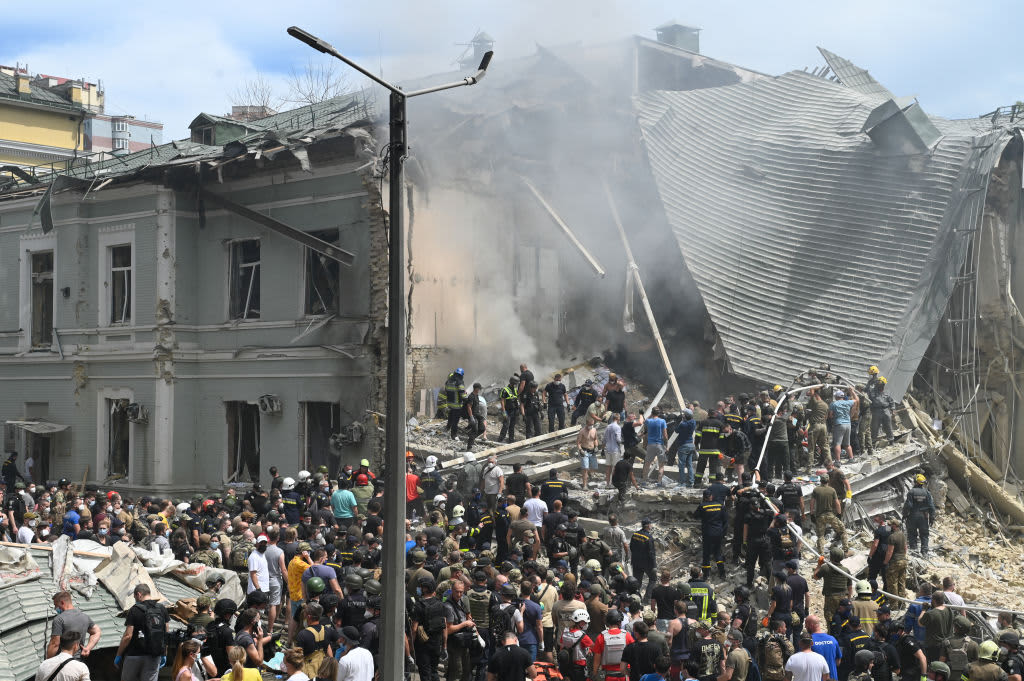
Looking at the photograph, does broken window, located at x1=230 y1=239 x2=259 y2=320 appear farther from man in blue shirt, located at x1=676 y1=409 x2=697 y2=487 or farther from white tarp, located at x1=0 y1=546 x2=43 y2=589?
white tarp, located at x1=0 y1=546 x2=43 y2=589

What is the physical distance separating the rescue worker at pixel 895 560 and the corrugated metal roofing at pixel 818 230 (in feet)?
24.9

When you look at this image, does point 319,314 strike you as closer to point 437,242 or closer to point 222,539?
point 437,242

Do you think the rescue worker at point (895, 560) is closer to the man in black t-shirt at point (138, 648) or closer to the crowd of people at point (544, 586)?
the crowd of people at point (544, 586)

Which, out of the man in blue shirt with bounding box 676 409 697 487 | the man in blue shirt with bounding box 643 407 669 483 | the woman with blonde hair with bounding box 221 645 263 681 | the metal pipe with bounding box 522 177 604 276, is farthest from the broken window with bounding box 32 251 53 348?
the woman with blonde hair with bounding box 221 645 263 681

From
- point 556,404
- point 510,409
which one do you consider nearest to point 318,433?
point 510,409

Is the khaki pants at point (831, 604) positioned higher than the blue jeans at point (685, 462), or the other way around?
the blue jeans at point (685, 462)

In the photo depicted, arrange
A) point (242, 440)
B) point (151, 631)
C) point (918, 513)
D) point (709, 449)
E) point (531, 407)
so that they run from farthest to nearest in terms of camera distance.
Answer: point (242, 440) → point (531, 407) → point (709, 449) → point (918, 513) → point (151, 631)

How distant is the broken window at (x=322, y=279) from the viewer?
20594mm

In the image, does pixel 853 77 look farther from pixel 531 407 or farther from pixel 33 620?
pixel 33 620

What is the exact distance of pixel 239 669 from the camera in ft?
25.7

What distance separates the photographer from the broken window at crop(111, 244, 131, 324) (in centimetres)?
2316

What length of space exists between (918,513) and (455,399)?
8.20 m

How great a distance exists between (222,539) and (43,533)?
3.30 meters

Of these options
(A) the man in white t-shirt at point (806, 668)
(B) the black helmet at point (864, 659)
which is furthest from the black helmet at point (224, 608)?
(B) the black helmet at point (864, 659)
